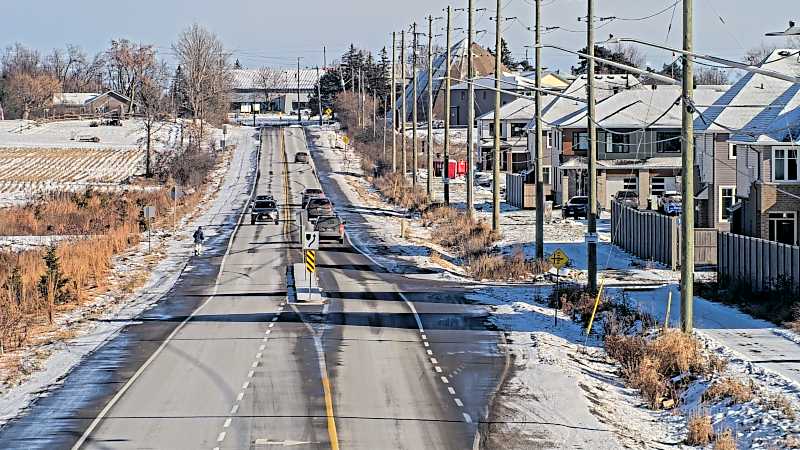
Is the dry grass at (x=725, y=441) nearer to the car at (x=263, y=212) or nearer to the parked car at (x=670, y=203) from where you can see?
the parked car at (x=670, y=203)

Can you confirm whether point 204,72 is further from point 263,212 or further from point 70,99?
point 263,212

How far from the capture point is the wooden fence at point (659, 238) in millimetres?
45531

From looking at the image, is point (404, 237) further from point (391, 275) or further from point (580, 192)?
point (580, 192)

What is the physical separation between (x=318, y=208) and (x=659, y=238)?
2126 cm

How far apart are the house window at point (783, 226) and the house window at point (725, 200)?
41.9 ft

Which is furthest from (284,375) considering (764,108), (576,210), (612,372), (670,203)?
(576,210)

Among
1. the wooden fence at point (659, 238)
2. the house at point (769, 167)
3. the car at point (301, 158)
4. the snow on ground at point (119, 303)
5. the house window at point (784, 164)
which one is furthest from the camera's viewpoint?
the car at point (301, 158)

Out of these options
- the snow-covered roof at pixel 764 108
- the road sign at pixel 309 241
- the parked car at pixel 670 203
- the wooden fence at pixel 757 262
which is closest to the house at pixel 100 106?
the parked car at pixel 670 203

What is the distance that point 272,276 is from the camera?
44406 millimetres

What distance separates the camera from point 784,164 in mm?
43125

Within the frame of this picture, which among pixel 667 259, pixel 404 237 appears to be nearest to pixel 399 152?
pixel 404 237

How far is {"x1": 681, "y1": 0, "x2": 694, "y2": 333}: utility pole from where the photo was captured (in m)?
25.3

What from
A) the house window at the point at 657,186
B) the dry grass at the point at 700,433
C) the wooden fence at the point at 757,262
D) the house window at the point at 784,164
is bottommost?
the dry grass at the point at 700,433

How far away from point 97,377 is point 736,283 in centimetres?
2115
